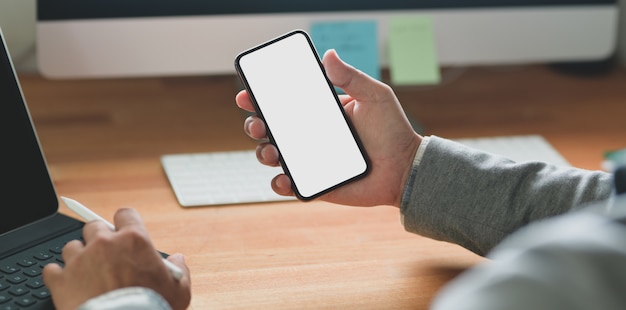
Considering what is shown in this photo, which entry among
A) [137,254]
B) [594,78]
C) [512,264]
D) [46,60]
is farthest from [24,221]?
[594,78]

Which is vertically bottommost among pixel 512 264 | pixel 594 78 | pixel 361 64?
pixel 594 78

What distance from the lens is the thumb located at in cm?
76

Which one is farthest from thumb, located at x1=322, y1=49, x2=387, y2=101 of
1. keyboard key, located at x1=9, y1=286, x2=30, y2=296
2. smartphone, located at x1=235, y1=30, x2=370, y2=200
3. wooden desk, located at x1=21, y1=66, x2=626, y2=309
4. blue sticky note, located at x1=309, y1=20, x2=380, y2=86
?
keyboard key, located at x1=9, y1=286, x2=30, y2=296

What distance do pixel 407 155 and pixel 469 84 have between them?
46 centimetres

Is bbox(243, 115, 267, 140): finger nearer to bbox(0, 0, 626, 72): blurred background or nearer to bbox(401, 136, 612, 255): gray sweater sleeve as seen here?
bbox(401, 136, 612, 255): gray sweater sleeve

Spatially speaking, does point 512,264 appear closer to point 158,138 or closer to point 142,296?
point 142,296

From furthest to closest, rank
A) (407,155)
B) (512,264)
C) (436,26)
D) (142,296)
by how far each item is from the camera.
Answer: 1. (436,26)
2. (407,155)
3. (142,296)
4. (512,264)

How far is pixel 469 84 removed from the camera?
119cm

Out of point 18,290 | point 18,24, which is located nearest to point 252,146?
point 18,24

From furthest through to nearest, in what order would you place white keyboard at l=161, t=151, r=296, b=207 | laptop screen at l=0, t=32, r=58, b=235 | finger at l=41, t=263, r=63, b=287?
white keyboard at l=161, t=151, r=296, b=207
laptop screen at l=0, t=32, r=58, b=235
finger at l=41, t=263, r=63, b=287

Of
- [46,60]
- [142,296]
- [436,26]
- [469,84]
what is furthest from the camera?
[469,84]

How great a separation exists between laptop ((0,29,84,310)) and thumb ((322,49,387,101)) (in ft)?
0.84

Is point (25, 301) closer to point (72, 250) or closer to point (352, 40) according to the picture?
point (72, 250)

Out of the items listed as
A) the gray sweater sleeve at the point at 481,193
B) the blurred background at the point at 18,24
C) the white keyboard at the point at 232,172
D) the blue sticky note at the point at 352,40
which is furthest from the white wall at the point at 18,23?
the gray sweater sleeve at the point at 481,193
